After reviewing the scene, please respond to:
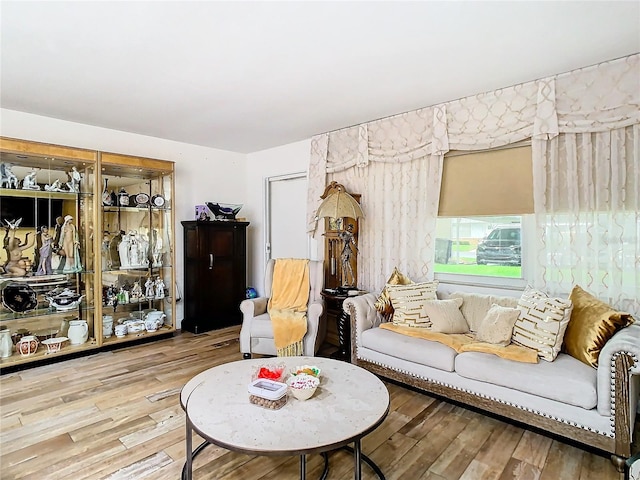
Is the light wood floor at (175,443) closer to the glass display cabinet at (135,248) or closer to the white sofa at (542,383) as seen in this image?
the white sofa at (542,383)

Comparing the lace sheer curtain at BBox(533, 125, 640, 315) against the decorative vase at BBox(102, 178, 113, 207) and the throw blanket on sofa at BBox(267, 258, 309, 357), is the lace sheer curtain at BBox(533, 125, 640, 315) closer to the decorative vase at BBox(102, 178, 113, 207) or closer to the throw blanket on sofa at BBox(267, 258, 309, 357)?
the throw blanket on sofa at BBox(267, 258, 309, 357)

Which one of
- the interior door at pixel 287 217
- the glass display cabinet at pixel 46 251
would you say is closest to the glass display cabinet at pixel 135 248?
the glass display cabinet at pixel 46 251

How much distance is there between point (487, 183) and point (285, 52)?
1995 mm

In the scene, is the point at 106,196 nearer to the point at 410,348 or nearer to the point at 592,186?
the point at 410,348

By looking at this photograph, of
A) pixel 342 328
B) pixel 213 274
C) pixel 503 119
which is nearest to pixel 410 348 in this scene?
pixel 342 328

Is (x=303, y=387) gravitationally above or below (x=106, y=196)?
below

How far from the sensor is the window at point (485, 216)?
2.98 meters

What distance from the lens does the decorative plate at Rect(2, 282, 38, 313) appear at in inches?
133

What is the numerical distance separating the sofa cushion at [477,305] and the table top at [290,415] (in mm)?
1281

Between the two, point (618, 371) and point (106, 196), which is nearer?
point (618, 371)

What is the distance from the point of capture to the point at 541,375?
2.17 m

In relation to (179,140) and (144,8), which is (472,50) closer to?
(144,8)

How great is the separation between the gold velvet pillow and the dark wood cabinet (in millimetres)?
3676

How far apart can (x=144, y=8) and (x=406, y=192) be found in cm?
257
